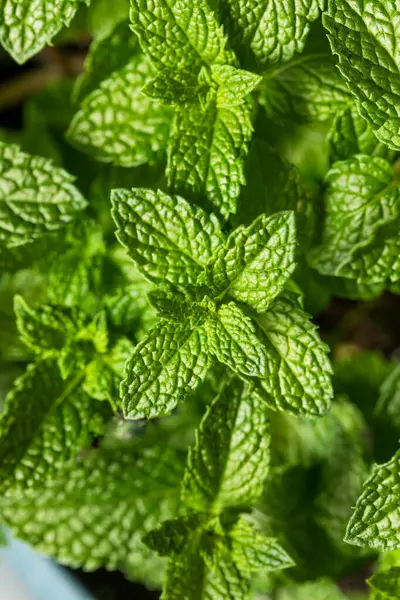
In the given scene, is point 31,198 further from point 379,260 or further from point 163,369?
point 379,260

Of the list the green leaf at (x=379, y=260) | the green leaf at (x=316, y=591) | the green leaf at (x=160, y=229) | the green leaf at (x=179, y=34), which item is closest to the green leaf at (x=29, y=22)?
the green leaf at (x=179, y=34)

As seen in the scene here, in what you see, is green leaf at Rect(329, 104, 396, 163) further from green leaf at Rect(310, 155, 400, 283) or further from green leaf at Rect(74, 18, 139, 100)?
green leaf at Rect(74, 18, 139, 100)

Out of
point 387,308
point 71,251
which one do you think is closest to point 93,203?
point 71,251

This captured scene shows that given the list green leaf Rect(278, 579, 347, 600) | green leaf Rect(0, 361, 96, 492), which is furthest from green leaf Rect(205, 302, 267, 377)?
green leaf Rect(278, 579, 347, 600)

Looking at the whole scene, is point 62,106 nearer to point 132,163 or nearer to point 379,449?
point 132,163

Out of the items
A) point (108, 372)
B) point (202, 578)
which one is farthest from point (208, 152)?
point (202, 578)

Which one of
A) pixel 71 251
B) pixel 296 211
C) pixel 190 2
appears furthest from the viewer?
pixel 71 251

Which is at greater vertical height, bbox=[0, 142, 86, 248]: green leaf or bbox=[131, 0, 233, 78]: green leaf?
bbox=[131, 0, 233, 78]: green leaf
